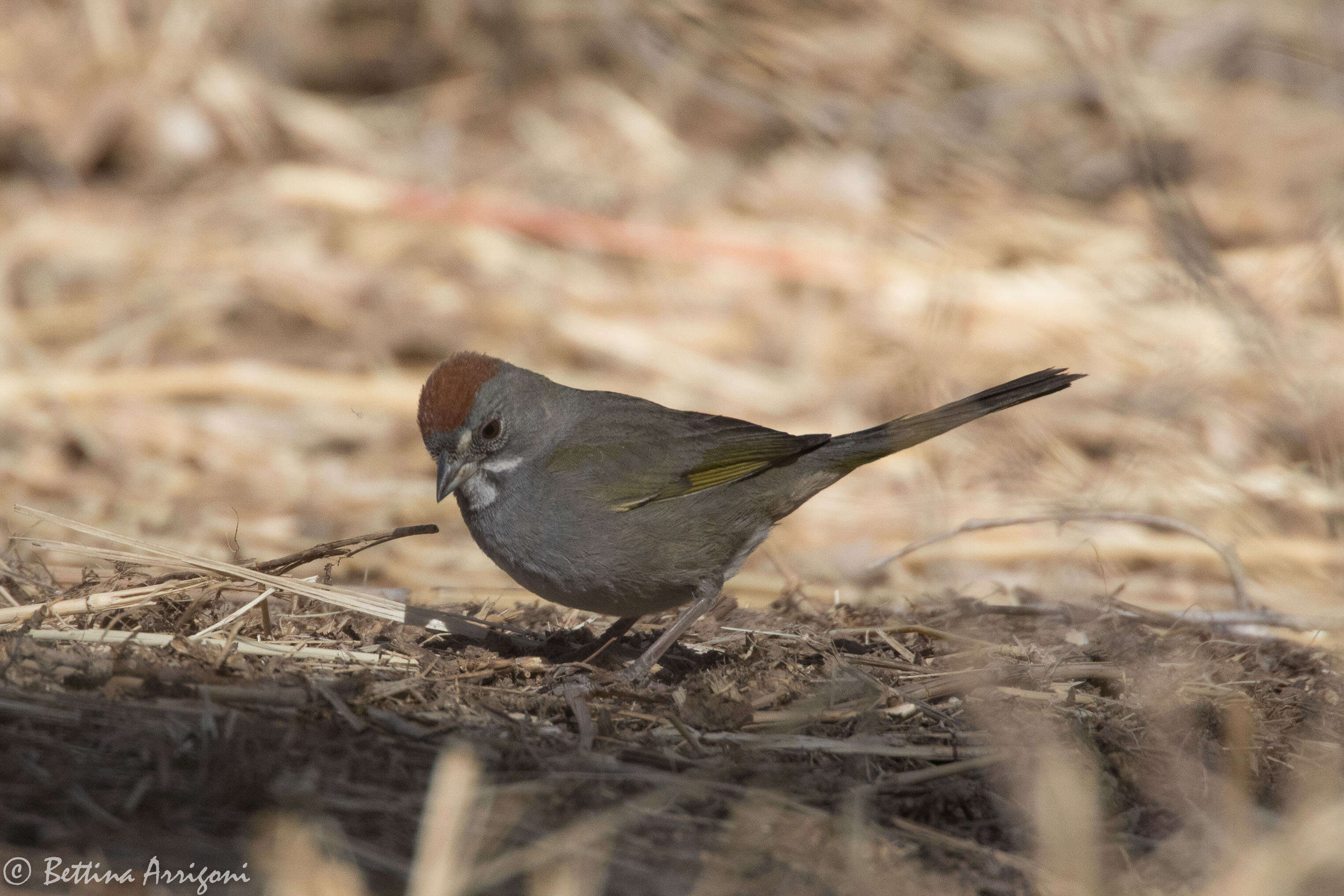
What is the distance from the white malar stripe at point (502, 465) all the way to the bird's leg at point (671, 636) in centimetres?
81

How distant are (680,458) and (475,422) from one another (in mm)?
787

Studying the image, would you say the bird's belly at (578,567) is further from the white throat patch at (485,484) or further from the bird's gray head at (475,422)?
the bird's gray head at (475,422)

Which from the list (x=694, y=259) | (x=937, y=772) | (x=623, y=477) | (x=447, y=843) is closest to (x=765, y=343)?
(x=694, y=259)

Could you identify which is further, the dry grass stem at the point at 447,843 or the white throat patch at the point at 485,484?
the white throat patch at the point at 485,484

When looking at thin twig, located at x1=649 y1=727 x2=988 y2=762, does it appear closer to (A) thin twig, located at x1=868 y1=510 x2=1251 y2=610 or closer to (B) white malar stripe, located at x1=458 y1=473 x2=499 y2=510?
(A) thin twig, located at x1=868 y1=510 x2=1251 y2=610

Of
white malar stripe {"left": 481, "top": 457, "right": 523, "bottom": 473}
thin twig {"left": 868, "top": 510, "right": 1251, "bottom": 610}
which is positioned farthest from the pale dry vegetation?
white malar stripe {"left": 481, "top": 457, "right": 523, "bottom": 473}

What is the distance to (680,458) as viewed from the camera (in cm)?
469

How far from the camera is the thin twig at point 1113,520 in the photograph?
442cm

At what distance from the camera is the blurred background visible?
597 cm

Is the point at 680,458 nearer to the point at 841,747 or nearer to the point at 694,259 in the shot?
the point at 841,747

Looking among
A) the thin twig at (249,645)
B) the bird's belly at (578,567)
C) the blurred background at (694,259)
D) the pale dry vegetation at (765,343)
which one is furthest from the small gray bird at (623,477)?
the thin twig at (249,645)

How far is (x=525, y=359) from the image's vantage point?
7.70 meters

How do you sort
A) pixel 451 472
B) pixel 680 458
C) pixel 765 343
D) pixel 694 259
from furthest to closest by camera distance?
pixel 694 259
pixel 765 343
pixel 680 458
pixel 451 472

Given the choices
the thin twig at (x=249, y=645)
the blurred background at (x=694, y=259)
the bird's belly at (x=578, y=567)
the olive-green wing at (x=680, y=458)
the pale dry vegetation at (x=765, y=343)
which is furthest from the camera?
the blurred background at (x=694, y=259)
